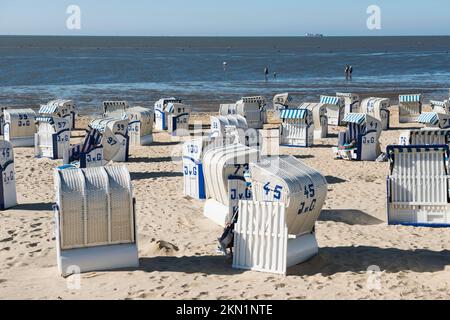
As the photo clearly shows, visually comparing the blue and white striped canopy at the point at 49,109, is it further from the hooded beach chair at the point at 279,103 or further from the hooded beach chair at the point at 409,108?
the hooded beach chair at the point at 409,108

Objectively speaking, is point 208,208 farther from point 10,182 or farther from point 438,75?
point 438,75

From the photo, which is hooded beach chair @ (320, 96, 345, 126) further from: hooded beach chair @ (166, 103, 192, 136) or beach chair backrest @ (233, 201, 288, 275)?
beach chair backrest @ (233, 201, 288, 275)

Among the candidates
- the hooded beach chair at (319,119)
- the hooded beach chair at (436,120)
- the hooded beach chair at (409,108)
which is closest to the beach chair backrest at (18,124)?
the hooded beach chair at (319,119)

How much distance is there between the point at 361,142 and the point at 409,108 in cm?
1211

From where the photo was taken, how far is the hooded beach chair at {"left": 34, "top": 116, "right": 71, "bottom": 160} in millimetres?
22016

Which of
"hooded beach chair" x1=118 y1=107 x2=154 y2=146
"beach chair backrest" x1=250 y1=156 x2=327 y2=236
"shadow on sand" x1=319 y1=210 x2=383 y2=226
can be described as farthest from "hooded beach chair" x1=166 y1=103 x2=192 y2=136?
"beach chair backrest" x1=250 y1=156 x2=327 y2=236

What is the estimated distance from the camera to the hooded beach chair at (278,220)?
11062 mm

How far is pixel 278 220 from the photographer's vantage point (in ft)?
36.4

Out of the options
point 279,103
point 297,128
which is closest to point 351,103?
point 279,103

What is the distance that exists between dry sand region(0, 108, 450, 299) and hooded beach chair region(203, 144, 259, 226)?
35 centimetres

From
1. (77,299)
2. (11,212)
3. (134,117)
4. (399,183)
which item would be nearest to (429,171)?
(399,183)

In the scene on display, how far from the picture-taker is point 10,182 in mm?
15945

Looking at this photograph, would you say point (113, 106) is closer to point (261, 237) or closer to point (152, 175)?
point (152, 175)
